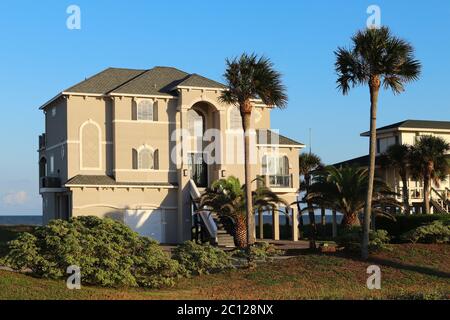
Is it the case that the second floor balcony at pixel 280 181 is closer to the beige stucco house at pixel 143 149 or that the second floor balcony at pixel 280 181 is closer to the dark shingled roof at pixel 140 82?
the beige stucco house at pixel 143 149

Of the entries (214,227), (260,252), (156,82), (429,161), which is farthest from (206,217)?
(429,161)

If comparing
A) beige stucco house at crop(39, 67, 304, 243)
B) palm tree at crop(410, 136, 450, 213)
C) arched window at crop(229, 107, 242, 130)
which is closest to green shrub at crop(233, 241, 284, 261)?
beige stucco house at crop(39, 67, 304, 243)

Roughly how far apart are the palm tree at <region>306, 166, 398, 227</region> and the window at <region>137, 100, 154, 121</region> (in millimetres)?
11520

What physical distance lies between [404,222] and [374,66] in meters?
13.5

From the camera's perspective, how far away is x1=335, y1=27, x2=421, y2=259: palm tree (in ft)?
100

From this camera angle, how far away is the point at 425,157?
51.9 metres

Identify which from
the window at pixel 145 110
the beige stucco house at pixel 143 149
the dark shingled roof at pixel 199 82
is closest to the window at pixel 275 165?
the beige stucco house at pixel 143 149

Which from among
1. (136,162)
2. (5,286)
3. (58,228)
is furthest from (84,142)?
(5,286)

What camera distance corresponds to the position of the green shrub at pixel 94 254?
24156 millimetres

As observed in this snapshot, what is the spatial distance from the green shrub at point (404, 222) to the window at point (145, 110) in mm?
14072

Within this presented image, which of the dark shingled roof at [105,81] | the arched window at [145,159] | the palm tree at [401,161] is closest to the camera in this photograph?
the dark shingled roof at [105,81]

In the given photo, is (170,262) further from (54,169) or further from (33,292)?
(54,169)

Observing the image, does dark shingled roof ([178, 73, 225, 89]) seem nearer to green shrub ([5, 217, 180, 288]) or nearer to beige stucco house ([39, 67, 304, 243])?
beige stucco house ([39, 67, 304, 243])
